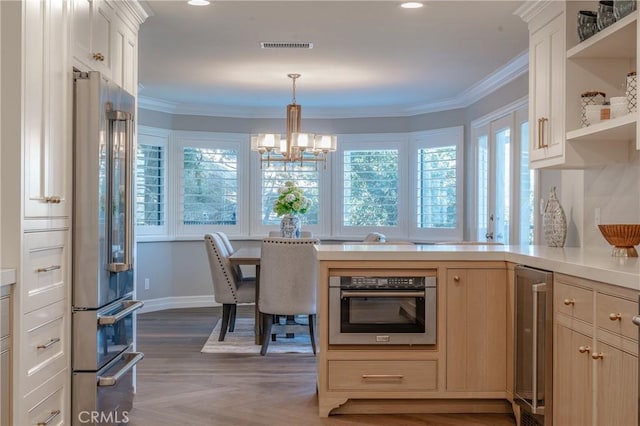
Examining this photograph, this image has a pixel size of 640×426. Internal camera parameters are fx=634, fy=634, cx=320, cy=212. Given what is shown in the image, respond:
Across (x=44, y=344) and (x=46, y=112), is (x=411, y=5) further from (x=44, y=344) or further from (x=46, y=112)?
(x=44, y=344)

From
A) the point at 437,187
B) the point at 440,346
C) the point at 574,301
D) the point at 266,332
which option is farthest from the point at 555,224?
the point at 437,187

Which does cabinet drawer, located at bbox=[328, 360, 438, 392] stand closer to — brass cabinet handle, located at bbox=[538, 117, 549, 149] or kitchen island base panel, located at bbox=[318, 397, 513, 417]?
kitchen island base panel, located at bbox=[318, 397, 513, 417]

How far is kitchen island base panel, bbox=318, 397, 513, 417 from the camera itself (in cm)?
362

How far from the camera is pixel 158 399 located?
389 centimetres

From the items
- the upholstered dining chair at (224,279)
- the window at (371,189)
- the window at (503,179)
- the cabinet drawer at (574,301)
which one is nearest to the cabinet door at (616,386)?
the cabinet drawer at (574,301)

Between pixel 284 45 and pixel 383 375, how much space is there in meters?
2.67

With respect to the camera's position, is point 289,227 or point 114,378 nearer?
point 114,378

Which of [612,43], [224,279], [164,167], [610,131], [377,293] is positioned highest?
[612,43]

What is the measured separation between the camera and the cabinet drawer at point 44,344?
2.37 m

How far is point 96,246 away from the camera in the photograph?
2844mm

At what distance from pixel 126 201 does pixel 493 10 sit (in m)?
2.58

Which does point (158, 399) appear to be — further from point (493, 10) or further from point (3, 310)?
point (493, 10)

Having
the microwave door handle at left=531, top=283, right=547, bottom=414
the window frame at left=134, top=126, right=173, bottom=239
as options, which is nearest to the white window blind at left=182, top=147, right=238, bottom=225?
the window frame at left=134, top=126, right=173, bottom=239

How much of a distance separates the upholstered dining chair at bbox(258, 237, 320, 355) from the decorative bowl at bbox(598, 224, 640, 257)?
2373mm
